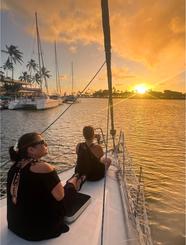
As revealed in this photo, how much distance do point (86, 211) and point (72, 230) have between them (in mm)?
430

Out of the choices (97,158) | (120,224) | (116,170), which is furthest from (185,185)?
(120,224)

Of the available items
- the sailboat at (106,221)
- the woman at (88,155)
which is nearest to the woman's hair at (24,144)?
the sailboat at (106,221)

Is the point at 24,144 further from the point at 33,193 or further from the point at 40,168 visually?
the point at 33,193

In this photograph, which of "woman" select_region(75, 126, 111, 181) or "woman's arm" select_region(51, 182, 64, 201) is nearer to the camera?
"woman's arm" select_region(51, 182, 64, 201)

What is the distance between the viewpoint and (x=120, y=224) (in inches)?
108

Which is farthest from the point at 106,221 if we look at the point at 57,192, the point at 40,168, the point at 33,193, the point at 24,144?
the point at 24,144

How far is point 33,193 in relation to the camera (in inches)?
84.0

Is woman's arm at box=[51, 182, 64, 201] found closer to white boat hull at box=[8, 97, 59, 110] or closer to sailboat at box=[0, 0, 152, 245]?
sailboat at box=[0, 0, 152, 245]

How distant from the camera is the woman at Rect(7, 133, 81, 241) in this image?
6.97 ft

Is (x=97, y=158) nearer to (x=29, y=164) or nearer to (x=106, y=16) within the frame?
(x=29, y=164)

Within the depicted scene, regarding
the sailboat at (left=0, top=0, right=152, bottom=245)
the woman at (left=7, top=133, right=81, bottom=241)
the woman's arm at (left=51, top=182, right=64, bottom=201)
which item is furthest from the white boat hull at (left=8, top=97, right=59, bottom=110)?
the woman's arm at (left=51, top=182, right=64, bottom=201)

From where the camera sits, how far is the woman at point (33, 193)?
2123mm

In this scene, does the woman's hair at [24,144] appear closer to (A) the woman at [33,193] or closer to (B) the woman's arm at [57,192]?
(A) the woman at [33,193]

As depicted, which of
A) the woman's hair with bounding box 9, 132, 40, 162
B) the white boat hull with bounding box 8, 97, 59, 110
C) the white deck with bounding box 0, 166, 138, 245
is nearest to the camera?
the woman's hair with bounding box 9, 132, 40, 162
